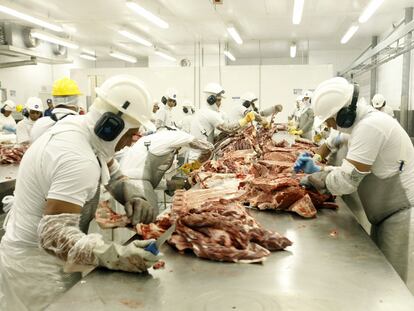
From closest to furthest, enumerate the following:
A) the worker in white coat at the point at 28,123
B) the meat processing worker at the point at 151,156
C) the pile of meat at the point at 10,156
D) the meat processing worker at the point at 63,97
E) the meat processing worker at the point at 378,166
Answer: the meat processing worker at the point at 378,166
the meat processing worker at the point at 151,156
the meat processing worker at the point at 63,97
the pile of meat at the point at 10,156
the worker in white coat at the point at 28,123

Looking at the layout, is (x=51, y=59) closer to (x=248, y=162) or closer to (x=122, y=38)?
(x=122, y=38)

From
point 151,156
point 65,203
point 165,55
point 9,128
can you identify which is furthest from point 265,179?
point 165,55

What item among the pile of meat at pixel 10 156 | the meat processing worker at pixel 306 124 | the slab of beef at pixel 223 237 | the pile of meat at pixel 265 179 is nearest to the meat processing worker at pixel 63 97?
the pile of meat at pixel 10 156

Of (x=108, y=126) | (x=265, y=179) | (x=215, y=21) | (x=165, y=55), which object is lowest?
(x=265, y=179)

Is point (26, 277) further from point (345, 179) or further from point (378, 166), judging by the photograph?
point (378, 166)

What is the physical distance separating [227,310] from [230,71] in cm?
1408

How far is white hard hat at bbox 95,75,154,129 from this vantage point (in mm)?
2328

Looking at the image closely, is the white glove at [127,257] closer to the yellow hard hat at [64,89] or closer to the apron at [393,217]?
the apron at [393,217]

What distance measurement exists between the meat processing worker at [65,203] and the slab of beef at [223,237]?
0.38 meters

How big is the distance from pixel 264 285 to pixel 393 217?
1675mm

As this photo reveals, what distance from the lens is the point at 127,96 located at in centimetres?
234

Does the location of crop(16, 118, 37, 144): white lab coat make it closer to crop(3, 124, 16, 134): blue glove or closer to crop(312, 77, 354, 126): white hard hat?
crop(3, 124, 16, 134): blue glove

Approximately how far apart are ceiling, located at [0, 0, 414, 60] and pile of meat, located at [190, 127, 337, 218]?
711cm

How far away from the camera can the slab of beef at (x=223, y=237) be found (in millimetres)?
2238
